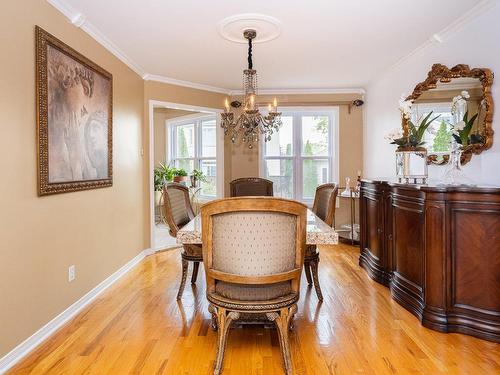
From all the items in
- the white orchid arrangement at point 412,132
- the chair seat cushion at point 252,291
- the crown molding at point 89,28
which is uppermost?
the crown molding at point 89,28

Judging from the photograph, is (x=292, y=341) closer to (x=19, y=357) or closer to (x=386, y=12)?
(x=19, y=357)

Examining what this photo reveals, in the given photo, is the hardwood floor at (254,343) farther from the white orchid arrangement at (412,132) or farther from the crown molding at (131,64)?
the crown molding at (131,64)

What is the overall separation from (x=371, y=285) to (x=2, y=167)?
3.21m

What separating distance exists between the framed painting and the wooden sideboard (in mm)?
2709

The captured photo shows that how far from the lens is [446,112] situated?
321 cm

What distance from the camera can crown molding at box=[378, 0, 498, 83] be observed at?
2.71 meters

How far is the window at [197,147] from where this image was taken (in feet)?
21.6

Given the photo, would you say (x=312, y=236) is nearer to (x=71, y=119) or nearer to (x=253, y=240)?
(x=253, y=240)

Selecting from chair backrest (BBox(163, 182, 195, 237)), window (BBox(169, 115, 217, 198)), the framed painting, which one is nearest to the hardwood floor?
chair backrest (BBox(163, 182, 195, 237))

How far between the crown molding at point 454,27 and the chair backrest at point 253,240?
90.7 inches

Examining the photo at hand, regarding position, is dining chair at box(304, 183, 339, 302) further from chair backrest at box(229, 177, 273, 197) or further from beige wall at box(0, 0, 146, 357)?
beige wall at box(0, 0, 146, 357)

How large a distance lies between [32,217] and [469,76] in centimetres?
350

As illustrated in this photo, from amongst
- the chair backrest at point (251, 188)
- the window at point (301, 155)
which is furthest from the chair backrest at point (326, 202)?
the window at point (301, 155)

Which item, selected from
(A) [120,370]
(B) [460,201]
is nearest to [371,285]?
(B) [460,201]
